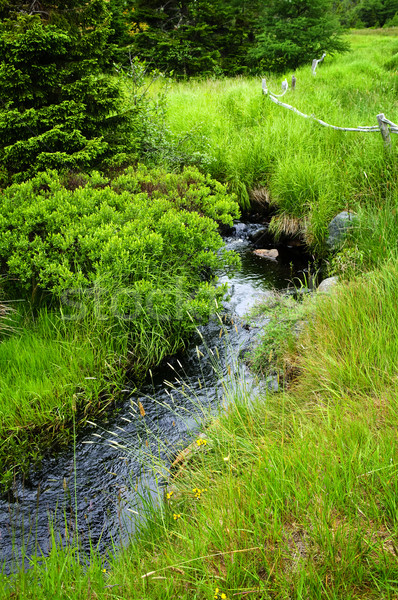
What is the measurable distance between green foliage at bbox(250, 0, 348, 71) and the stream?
1592 cm

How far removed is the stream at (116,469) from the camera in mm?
2721

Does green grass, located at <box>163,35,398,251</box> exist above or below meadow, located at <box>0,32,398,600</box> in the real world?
above

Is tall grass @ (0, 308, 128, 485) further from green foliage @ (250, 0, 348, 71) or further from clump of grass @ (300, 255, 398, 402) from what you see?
green foliage @ (250, 0, 348, 71)

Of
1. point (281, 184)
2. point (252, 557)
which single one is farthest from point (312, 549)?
point (281, 184)

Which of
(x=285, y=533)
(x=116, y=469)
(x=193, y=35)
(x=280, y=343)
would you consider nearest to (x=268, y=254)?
(x=280, y=343)

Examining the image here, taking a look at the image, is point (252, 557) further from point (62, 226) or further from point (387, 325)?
point (62, 226)

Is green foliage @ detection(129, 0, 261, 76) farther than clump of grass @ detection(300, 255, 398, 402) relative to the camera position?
Yes

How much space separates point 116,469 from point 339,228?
439 centimetres

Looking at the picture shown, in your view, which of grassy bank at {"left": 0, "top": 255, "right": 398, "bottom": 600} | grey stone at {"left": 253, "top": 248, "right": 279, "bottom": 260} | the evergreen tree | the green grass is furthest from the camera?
grey stone at {"left": 253, "top": 248, "right": 279, "bottom": 260}

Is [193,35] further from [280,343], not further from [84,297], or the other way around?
[280,343]

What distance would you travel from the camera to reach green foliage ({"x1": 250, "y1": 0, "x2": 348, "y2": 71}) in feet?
54.8

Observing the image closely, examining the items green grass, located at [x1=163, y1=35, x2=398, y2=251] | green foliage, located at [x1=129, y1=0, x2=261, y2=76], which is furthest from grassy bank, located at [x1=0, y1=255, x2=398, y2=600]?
green foliage, located at [x1=129, y1=0, x2=261, y2=76]

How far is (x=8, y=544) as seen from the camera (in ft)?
9.11

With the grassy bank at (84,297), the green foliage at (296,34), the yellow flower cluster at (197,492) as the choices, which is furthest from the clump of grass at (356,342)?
the green foliage at (296,34)
